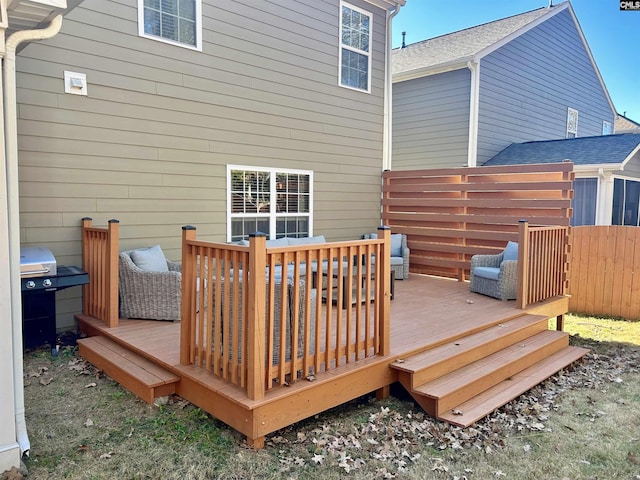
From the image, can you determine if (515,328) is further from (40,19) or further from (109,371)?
(40,19)

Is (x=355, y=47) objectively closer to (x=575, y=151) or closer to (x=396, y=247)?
(x=396, y=247)

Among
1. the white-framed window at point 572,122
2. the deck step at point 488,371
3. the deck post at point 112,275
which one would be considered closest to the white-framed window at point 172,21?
the deck post at point 112,275

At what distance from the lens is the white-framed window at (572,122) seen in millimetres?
13938

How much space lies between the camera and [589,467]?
3035 mm

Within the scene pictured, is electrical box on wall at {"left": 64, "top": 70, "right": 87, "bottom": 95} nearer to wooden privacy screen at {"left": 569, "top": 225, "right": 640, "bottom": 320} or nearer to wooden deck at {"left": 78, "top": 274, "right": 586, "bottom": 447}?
wooden deck at {"left": 78, "top": 274, "right": 586, "bottom": 447}

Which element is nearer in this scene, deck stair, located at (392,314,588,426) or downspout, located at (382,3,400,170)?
deck stair, located at (392,314,588,426)

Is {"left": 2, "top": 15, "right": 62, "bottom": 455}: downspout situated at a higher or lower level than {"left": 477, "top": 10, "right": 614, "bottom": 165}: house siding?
lower

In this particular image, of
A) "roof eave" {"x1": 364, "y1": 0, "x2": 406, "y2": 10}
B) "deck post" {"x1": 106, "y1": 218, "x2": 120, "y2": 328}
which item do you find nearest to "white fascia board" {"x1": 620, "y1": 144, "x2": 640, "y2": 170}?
"roof eave" {"x1": 364, "y1": 0, "x2": 406, "y2": 10}

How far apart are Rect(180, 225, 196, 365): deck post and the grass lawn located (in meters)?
0.37

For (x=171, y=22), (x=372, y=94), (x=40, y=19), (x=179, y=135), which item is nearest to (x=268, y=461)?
(x=40, y=19)

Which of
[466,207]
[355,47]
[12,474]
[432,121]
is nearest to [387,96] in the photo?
[355,47]

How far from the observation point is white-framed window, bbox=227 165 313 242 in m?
6.66

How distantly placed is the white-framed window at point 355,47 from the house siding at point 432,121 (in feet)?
11.3

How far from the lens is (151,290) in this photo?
4945 mm
